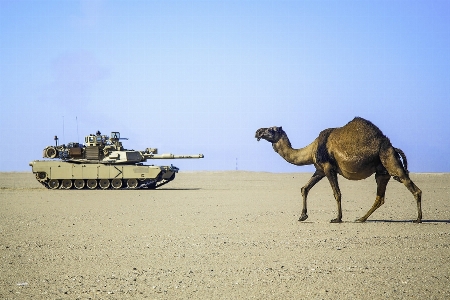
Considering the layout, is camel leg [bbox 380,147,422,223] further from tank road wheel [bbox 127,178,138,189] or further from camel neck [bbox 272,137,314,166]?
tank road wheel [bbox 127,178,138,189]

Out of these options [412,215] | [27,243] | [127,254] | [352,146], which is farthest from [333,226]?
[27,243]

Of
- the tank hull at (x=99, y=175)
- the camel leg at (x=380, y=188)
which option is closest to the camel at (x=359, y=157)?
the camel leg at (x=380, y=188)

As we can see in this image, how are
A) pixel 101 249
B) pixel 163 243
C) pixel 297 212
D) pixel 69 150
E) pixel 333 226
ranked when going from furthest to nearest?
pixel 69 150
pixel 297 212
pixel 333 226
pixel 163 243
pixel 101 249

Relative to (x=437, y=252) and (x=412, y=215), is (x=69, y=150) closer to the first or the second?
(x=412, y=215)

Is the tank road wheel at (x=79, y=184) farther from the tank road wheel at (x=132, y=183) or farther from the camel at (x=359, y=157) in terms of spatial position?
the camel at (x=359, y=157)

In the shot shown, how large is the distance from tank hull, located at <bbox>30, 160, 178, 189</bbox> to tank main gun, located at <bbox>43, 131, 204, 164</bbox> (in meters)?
0.40

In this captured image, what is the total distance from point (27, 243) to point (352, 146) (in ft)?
24.9

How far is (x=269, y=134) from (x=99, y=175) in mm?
20434

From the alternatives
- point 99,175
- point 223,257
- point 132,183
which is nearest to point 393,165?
point 223,257

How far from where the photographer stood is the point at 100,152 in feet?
115

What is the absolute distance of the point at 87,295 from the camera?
6988 mm

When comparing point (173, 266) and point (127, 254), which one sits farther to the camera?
point (127, 254)

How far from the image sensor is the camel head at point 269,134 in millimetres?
15852

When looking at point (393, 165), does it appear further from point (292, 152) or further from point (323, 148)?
point (292, 152)
